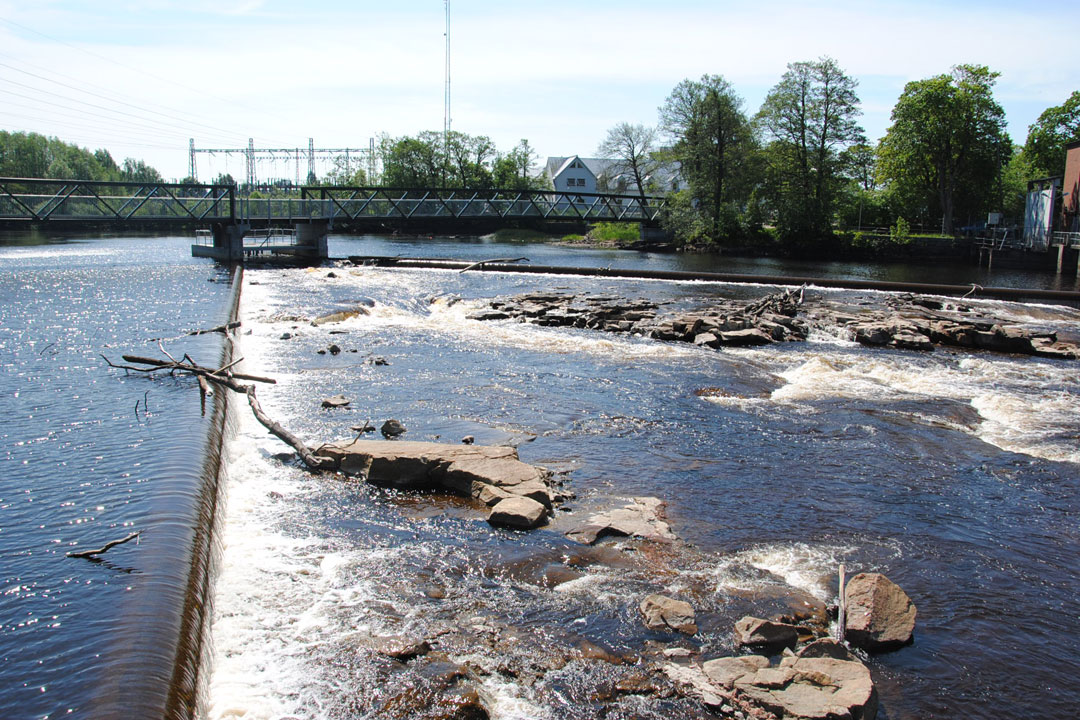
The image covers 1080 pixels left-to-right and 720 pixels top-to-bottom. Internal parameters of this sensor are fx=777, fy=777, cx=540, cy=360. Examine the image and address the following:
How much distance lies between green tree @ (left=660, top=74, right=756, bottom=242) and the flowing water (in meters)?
51.9

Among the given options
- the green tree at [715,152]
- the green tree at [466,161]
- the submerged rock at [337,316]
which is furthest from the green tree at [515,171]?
the submerged rock at [337,316]

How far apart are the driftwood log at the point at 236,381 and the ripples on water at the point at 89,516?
0.45m

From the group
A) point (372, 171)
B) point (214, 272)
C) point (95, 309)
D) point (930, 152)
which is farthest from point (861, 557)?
point (372, 171)

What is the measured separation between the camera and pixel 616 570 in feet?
29.0

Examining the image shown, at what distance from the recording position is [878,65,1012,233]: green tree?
226 ft

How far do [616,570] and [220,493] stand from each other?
18.2 feet

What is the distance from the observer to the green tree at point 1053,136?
7894 cm

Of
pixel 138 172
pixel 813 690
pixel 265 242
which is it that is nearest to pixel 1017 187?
pixel 265 242

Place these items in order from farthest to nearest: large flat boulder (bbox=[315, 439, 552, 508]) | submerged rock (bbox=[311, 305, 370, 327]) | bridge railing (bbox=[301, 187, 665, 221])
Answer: bridge railing (bbox=[301, 187, 665, 221]), submerged rock (bbox=[311, 305, 370, 327]), large flat boulder (bbox=[315, 439, 552, 508])

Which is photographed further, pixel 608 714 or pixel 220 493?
pixel 220 493

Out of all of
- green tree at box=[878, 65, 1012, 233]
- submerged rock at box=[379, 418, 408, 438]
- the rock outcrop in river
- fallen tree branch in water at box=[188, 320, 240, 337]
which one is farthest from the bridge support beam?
green tree at box=[878, 65, 1012, 233]

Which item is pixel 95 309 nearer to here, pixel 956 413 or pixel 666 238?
pixel 956 413

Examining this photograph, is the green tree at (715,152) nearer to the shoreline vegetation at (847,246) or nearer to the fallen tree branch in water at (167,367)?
the shoreline vegetation at (847,246)

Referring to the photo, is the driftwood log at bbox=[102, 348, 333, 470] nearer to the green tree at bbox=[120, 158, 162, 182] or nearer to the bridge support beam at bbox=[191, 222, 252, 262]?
the bridge support beam at bbox=[191, 222, 252, 262]
